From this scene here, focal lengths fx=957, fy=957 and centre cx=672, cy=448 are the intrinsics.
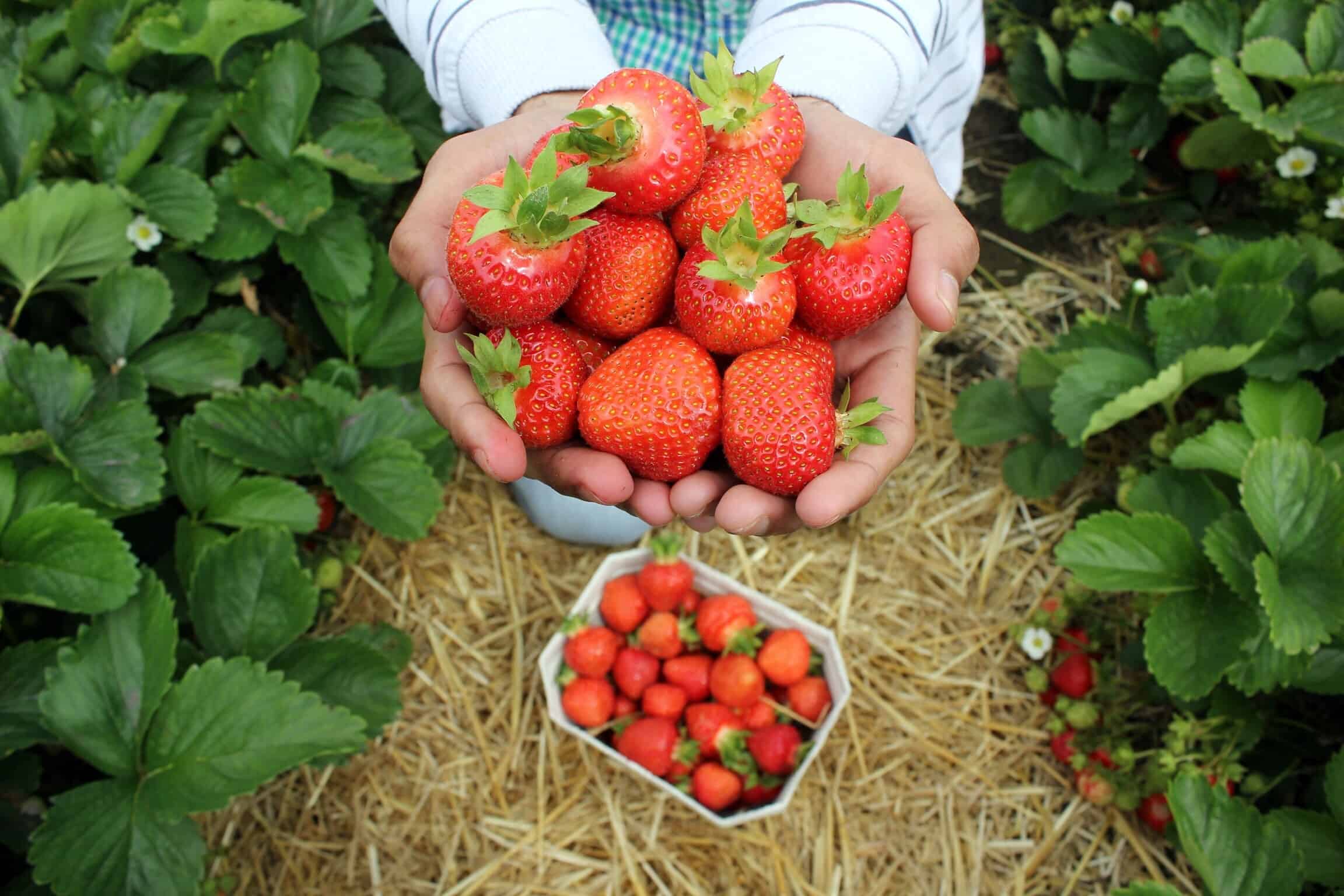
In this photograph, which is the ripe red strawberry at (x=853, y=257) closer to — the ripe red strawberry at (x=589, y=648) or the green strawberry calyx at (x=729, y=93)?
the green strawberry calyx at (x=729, y=93)

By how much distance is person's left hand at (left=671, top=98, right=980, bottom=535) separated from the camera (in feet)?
3.68

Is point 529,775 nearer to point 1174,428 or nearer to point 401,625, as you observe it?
point 401,625

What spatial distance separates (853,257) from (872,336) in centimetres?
24

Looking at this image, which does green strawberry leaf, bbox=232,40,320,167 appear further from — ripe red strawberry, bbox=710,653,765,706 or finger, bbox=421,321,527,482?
ripe red strawberry, bbox=710,653,765,706

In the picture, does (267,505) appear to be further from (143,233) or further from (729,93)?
(729,93)

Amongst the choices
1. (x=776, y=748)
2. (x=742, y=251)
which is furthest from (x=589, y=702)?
(x=742, y=251)

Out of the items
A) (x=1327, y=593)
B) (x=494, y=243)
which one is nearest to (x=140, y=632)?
(x=494, y=243)

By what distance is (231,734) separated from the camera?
1.39 metres

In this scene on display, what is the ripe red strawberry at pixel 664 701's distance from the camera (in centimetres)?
174

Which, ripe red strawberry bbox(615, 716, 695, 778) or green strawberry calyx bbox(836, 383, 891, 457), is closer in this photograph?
green strawberry calyx bbox(836, 383, 891, 457)

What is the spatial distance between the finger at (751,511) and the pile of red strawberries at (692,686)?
631 mm

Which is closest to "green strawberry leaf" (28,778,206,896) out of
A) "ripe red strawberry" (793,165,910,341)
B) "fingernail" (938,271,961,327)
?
"ripe red strawberry" (793,165,910,341)

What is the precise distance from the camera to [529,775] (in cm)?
187

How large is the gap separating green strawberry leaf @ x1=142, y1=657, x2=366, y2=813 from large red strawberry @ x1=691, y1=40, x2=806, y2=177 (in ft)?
3.24
